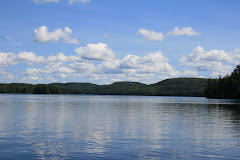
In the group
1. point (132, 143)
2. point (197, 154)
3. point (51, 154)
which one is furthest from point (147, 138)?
point (51, 154)

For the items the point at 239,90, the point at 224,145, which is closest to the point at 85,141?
the point at 224,145

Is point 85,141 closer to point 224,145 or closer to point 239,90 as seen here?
point 224,145

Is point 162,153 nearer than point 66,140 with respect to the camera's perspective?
Yes

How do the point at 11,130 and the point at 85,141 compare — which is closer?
the point at 85,141

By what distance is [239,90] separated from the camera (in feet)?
577

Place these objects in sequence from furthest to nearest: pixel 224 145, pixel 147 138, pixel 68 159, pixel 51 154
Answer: pixel 147 138 → pixel 224 145 → pixel 51 154 → pixel 68 159

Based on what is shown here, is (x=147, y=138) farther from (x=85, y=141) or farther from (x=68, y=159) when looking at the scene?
(x=68, y=159)

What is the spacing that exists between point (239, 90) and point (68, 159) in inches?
6714

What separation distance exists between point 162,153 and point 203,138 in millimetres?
9638

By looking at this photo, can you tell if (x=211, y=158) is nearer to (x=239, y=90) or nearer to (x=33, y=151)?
(x=33, y=151)

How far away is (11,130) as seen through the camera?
36.0m

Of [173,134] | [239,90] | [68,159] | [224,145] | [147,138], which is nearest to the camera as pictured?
[68,159]

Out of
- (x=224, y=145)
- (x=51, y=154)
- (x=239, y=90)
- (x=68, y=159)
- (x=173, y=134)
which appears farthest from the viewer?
(x=239, y=90)

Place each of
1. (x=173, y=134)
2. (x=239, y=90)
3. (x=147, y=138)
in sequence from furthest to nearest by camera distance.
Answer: (x=239, y=90) < (x=173, y=134) < (x=147, y=138)
